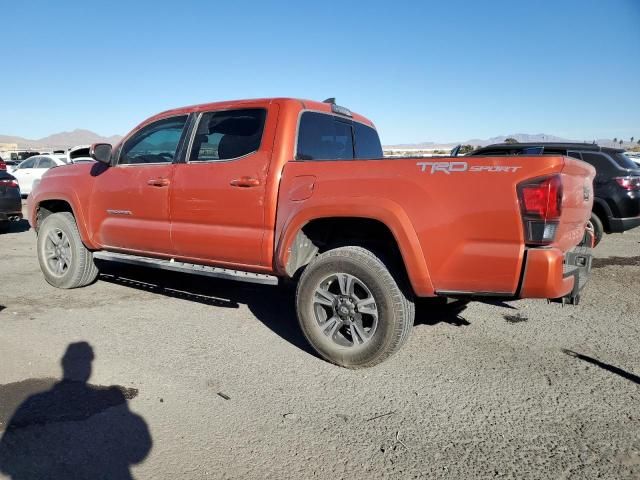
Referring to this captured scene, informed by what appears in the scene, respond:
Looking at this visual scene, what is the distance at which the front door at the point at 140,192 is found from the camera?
4742 mm

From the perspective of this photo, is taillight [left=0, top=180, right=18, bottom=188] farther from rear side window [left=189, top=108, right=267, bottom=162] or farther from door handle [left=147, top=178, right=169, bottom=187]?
rear side window [left=189, top=108, right=267, bottom=162]

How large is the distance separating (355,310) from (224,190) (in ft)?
5.03

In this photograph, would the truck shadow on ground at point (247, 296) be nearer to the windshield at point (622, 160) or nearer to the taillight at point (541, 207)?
the taillight at point (541, 207)

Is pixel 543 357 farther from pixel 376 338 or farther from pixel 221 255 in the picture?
pixel 221 255

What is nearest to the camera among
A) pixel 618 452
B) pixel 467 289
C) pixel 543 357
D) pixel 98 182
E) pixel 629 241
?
pixel 618 452

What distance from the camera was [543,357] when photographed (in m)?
3.91

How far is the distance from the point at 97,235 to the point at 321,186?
3.04 metres

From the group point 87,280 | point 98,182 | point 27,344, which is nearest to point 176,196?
point 98,182

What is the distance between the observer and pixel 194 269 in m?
4.54

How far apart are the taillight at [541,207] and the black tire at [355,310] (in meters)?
0.98

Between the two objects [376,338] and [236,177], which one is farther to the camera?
[236,177]

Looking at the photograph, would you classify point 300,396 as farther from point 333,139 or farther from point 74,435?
point 333,139

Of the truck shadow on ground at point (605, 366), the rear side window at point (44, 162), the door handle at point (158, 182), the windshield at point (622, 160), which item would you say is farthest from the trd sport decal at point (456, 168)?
the rear side window at point (44, 162)

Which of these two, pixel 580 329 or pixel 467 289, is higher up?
pixel 467 289
